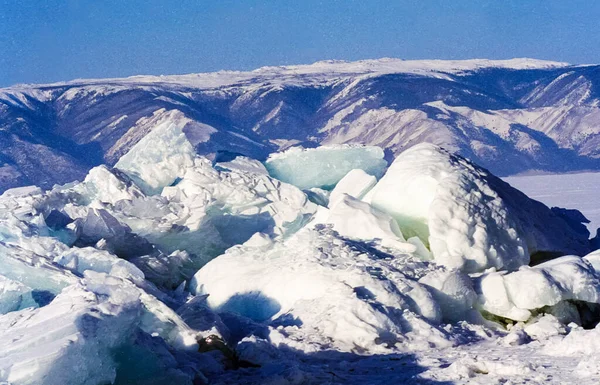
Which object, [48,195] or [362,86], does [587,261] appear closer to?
[48,195]

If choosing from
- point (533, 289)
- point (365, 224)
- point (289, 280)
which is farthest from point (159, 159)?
point (533, 289)

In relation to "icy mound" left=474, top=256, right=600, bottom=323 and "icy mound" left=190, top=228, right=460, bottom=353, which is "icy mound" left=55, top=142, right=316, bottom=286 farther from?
"icy mound" left=474, top=256, right=600, bottom=323

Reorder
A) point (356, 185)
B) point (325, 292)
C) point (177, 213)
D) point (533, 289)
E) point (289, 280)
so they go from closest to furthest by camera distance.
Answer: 1. point (325, 292)
2. point (533, 289)
3. point (289, 280)
4. point (177, 213)
5. point (356, 185)

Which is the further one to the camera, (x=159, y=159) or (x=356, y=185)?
(x=159, y=159)

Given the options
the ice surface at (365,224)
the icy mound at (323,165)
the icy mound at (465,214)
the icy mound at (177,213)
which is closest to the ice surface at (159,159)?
the icy mound at (177,213)

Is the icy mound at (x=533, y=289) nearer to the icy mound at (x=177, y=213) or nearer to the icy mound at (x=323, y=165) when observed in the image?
the icy mound at (x=177, y=213)

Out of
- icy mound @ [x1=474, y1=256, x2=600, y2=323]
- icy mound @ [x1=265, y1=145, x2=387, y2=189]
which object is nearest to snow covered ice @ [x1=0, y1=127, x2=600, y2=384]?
icy mound @ [x1=474, y1=256, x2=600, y2=323]

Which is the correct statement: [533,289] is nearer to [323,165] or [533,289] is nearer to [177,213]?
[177,213]
